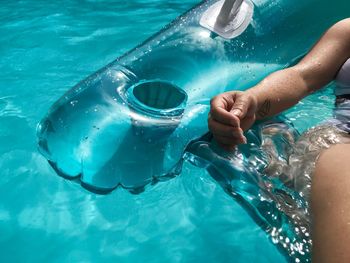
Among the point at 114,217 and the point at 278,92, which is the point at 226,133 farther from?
the point at 114,217

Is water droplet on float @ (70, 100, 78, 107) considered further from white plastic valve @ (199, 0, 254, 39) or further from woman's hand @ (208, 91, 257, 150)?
white plastic valve @ (199, 0, 254, 39)

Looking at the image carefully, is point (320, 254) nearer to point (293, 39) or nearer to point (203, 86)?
point (203, 86)

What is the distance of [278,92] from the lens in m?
1.45

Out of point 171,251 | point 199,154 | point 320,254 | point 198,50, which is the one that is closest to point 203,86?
point 198,50

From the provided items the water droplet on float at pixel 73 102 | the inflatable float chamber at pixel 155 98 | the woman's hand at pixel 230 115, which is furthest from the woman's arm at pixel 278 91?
the water droplet on float at pixel 73 102

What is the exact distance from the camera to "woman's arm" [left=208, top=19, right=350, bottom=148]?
1.23 m

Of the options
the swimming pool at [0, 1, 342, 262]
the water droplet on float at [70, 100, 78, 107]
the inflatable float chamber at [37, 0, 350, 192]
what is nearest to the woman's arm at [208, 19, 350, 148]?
the inflatable float chamber at [37, 0, 350, 192]

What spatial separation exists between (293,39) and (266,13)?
0.18 meters

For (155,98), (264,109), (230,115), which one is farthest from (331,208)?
(155,98)

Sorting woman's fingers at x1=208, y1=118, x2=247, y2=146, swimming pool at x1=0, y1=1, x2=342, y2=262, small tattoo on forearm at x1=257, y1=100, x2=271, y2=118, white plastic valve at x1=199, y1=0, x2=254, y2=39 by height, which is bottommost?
swimming pool at x1=0, y1=1, x2=342, y2=262

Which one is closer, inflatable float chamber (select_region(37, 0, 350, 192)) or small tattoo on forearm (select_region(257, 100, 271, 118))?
inflatable float chamber (select_region(37, 0, 350, 192))

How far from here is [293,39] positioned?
6.32 feet

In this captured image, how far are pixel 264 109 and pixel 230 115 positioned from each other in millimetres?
285

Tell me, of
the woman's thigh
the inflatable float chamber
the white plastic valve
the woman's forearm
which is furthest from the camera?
the white plastic valve
